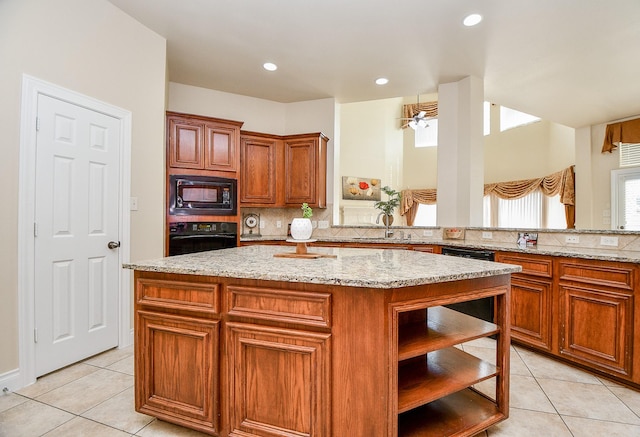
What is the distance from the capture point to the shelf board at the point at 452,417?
1.45m

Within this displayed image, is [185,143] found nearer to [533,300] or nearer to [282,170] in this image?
[282,170]

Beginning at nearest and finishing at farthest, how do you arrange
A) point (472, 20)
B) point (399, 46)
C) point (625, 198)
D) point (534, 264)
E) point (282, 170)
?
point (534, 264) < point (472, 20) < point (399, 46) < point (282, 170) < point (625, 198)

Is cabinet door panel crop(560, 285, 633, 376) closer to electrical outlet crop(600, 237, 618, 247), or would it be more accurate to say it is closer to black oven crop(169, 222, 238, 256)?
electrical outlet crop(600, 237, 618, 247)

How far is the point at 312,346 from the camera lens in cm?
129

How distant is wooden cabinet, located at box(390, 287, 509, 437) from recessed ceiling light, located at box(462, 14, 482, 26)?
2.44 m

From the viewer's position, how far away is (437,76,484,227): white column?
382 cm

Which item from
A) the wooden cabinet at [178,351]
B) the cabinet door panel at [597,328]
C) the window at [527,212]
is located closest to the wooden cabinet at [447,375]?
the wooden cabinet at [178,351]

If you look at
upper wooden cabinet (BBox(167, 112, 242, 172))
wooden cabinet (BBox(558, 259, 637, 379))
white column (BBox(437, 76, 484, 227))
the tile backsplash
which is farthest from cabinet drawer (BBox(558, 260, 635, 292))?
upper wooden cabinet (BBox(167, 112, 242, 172))

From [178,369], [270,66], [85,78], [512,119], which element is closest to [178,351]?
[178,369]

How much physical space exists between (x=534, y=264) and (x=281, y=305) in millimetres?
2346

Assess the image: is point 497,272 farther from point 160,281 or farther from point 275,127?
point 275,127

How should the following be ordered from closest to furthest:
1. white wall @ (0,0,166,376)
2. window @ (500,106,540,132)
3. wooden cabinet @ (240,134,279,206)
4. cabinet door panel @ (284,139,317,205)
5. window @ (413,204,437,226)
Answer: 1. white wall @ (0,0,166,376)
2. wooden cabinet @ (240,134,279,206)
3. cabinet door panel @ (284,139,317,205)
4. window @ (500,106,540,132)
5. window @ (413,204,437,226)

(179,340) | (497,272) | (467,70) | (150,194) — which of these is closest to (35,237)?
(150,194)

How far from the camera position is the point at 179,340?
5.02 feet
